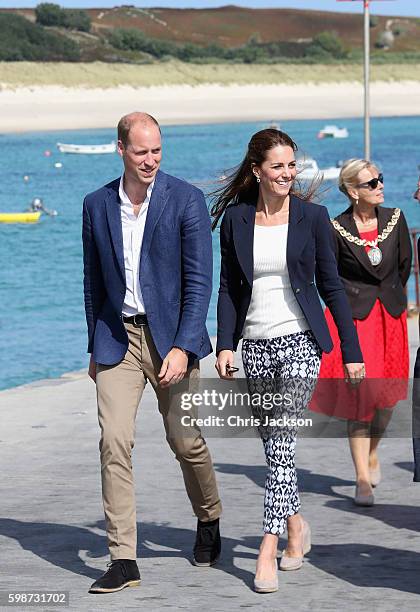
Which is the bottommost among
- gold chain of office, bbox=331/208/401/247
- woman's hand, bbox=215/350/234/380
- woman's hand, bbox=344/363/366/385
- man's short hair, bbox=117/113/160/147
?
woman's hand, bbox=344/363/366/385

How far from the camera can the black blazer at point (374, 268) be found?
7.68 metres

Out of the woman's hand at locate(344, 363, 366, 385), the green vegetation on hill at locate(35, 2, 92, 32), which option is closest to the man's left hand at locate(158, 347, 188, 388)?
the woman's hand at locate(344, 363, 366, 385)

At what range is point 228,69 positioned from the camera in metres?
131

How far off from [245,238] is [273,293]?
255 millimetres

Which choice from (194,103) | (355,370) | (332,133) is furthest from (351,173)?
(194,103)

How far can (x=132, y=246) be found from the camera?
614 cm

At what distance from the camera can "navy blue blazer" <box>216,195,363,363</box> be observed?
244 inches

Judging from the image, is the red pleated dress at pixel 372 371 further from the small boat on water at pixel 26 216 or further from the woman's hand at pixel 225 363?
the small boat on water at pixel 26 216

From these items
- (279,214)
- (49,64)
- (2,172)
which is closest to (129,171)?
(279,214)

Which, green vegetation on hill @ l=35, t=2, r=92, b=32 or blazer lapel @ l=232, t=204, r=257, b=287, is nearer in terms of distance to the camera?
blazer lapel @ l=232, t=204, r=257, b=287

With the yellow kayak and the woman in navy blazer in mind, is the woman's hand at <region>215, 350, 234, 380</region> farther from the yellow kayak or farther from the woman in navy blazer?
the yellow kayak

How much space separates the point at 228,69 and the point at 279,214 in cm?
12669
